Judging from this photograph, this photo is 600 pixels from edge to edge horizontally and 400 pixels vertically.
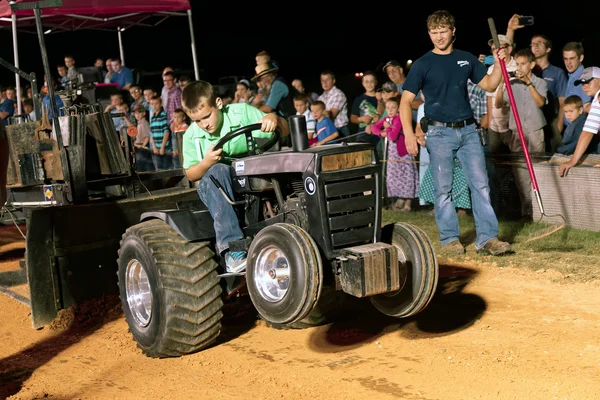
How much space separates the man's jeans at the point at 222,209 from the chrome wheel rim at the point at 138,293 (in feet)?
2.31

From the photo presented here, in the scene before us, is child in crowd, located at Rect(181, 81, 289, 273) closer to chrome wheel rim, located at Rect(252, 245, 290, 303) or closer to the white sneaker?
the white sneaker

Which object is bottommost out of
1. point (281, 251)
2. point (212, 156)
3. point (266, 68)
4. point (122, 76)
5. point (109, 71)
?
point (281, 251)

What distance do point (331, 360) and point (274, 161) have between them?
1384mm

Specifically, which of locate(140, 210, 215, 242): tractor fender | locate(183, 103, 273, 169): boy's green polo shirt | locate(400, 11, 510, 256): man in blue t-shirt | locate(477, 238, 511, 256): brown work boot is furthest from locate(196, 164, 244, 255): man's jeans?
locate(477, 238, 511, 256): brown work boot

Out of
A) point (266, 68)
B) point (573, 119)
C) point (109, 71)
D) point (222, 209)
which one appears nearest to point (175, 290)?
point (222, 209)

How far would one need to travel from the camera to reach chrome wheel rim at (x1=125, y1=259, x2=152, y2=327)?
5.79 meters

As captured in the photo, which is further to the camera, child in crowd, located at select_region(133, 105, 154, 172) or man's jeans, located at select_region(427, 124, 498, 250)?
child in crowd, located at select_region(133, 105, 154, 172)

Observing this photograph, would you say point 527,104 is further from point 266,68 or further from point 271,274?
point 271,274

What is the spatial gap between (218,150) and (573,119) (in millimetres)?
5639

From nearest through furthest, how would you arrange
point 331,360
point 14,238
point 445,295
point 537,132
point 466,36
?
1. point 331,360
2. point 445,295
3. point 537,132
4. point 14,238
5. point 466,36

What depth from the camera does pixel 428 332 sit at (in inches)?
228

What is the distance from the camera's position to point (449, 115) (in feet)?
25.7

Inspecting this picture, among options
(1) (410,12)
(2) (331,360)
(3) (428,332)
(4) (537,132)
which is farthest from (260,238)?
(1) (410,12)

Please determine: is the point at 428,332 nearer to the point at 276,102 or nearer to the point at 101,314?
the point at 101,314
